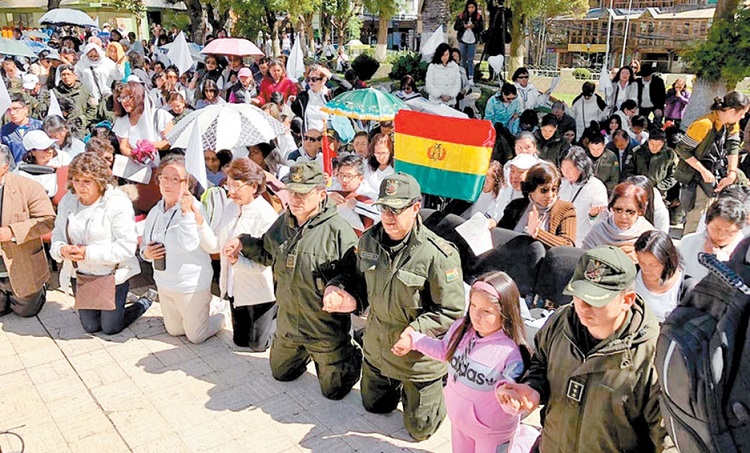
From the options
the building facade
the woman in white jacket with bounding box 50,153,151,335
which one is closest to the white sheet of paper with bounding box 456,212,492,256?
the woman in white jacket with bounding box 50,153,151,335

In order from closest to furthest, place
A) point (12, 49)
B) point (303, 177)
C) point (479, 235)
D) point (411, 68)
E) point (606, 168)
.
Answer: point (303, 177), point (479, 235), point (606, 168), point (12, 49), point (411, 68)

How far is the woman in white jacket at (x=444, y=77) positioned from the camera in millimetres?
11094

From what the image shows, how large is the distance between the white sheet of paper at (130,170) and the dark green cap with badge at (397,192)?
13.9 ft

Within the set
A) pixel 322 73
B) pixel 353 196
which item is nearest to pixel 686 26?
pixel 322 73

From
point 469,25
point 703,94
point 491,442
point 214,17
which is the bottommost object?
point 491,442

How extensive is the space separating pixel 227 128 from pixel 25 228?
212cm

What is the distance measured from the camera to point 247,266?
491 cm

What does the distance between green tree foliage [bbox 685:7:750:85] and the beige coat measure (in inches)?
441

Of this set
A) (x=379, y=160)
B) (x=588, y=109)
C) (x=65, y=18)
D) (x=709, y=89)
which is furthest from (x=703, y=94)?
Result: (x=65, y=18)

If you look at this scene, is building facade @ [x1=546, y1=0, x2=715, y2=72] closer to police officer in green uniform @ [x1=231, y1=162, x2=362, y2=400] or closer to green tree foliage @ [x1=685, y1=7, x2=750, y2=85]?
green tree foliage @ [x1=685, y1=7, x2=750, y2=85]

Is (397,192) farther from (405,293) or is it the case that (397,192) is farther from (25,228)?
(25,228)

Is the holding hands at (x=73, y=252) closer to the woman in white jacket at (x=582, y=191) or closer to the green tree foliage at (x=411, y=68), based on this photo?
the woman in white jacket at (x=582, y=191)

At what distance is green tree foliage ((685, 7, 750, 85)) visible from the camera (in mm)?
11039

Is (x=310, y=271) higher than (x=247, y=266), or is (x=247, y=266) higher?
(x=310, y=271)
